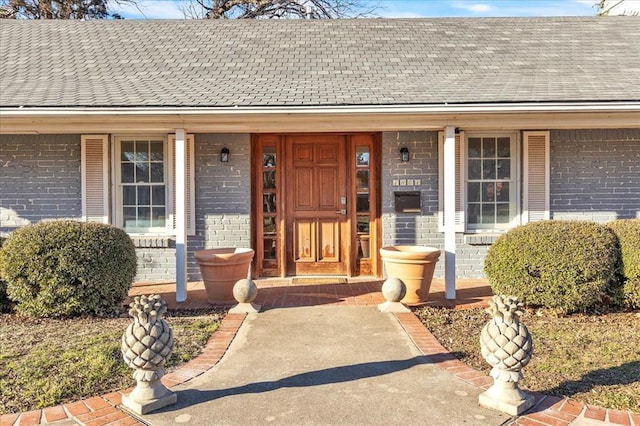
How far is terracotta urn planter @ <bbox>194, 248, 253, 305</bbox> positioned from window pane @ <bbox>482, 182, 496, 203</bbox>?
13.3 ft

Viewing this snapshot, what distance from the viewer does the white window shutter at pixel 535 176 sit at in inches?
311

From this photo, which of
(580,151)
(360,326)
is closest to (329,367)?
(360,326)

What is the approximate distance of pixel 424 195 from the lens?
803 centimetres

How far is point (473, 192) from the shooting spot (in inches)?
320

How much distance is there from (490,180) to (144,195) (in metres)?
5.58

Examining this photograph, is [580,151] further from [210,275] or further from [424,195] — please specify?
[210,275]

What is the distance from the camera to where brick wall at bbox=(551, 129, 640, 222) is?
26.1 feet

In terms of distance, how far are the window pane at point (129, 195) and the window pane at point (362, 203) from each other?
3627mm

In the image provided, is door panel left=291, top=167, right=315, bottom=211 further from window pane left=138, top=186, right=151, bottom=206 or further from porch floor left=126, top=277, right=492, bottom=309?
window pane left=138, top=186, right=151, bottom=206

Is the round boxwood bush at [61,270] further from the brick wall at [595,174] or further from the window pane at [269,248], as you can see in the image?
the brick wall at [595,174]

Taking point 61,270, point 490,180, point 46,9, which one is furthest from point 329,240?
point 46,9

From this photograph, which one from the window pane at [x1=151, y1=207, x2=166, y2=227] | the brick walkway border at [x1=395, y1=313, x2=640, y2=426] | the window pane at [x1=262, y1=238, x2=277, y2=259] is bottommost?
the brick walkway border at [x1=395, y1=313, x2=640, y2=426]

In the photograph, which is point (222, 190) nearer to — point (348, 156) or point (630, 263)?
point (348, 156)

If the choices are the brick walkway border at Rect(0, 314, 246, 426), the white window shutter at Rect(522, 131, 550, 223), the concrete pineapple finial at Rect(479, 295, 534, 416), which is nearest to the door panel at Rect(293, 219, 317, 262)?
the white window shutter at Rect(522, 131, 550, 223)
